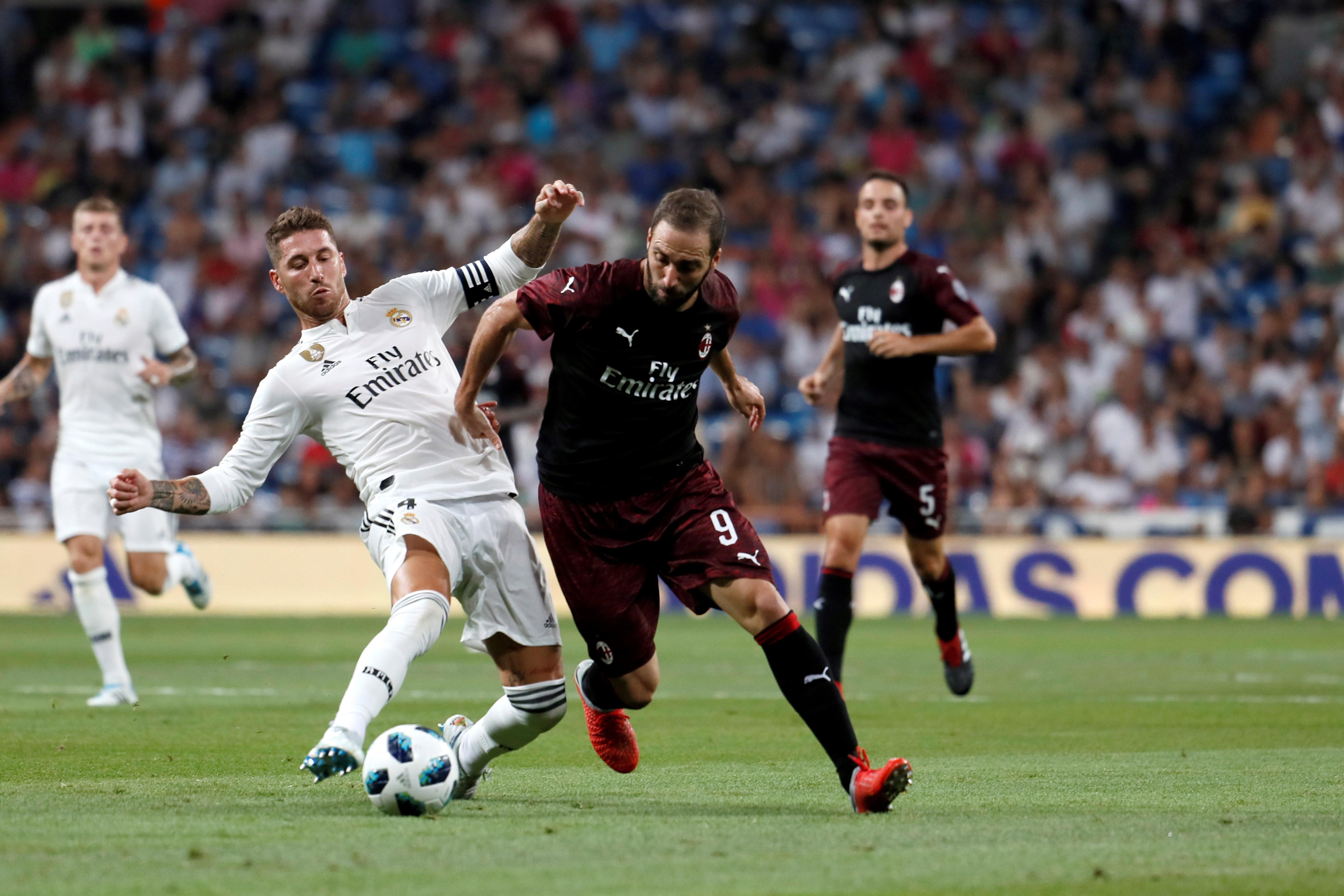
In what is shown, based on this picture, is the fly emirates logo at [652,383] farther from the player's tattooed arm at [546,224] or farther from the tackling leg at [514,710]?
the tackling leg at [514,710]

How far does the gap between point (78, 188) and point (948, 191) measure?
37.8 ft

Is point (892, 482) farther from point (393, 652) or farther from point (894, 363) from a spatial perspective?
point (393, 652)

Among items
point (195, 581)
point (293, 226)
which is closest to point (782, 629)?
point (293, 226)

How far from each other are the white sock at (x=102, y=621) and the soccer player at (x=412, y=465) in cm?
411

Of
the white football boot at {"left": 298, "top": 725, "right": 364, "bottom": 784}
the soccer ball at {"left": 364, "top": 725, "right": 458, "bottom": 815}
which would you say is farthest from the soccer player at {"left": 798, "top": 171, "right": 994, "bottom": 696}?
the white football boot at {"left": 298, "top": 725, "right": 364, "bottom": 784}

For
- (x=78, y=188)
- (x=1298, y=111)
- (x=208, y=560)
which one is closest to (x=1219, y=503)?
(x=1298, y=111)

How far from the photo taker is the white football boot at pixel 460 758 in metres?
6.29

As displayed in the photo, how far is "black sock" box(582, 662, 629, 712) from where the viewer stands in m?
6.68

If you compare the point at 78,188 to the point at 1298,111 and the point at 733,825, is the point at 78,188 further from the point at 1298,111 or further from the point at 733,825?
the point at 733,825

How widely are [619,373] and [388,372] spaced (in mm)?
862

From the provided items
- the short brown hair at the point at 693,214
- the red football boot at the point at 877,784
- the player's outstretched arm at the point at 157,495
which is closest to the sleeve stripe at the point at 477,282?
the short brown hair at the point at 693,214

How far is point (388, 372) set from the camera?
6.49 m

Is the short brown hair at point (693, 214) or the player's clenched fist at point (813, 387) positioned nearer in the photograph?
the short brown hair at point (693, 214)

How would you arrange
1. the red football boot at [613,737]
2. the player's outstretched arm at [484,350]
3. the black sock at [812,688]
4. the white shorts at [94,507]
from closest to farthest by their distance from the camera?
the black sock at [812,688] → the player's outstretched arm at [484,350] → the red football boot at [613,737] → the white shorts at [94,507]
